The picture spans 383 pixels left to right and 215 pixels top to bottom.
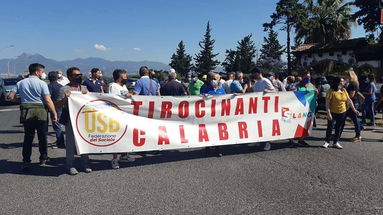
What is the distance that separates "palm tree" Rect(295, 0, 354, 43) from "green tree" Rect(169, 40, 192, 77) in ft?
124

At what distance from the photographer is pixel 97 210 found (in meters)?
3.90

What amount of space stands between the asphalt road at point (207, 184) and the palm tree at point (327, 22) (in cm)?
3621

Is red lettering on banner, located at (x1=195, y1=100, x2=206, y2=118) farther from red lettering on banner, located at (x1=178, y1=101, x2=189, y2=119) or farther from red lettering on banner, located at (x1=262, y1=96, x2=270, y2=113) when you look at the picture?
red lettering on banner, located at (x1=262, y1=96, x2=270, y2=113)

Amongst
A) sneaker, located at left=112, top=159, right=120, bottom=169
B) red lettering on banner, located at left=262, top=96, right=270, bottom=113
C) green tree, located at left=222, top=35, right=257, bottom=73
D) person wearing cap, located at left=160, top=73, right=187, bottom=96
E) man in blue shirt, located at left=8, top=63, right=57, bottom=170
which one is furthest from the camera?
green tree, located at left=222, top=35, right=257, bottom=73

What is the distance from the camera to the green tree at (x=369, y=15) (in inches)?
1347

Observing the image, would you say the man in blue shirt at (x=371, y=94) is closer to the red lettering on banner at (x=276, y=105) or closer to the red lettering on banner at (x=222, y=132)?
the red lettering on banner at (x=276, y=105)

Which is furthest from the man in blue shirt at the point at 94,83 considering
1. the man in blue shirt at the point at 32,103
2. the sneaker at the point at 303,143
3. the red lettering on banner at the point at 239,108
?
the sneaker at the point at 303,143

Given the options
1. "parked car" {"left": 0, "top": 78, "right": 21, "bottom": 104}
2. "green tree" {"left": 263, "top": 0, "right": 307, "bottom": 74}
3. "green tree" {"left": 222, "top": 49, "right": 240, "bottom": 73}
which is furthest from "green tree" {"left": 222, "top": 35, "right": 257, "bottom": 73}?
"parked car" {"left": 0, "top": 78, "right": 21, "bottom": 104}

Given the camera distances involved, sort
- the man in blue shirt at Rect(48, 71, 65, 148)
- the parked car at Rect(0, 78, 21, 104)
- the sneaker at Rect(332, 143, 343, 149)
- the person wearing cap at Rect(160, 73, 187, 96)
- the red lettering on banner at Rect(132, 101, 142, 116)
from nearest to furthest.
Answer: the red lettering on banner at Rect(132, 101, 142, 116)
the person wearing cap at Rect(160, 73, 187, 96)
the sneaker at Rect(332, 143, 343, 149)
the man in blue shirt at Rect(48, 71, 65, 148)
the parked car at Rect(0, 78, 21, 104)

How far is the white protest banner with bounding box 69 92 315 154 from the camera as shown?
548 cm

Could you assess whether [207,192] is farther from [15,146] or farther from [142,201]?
[15,146]

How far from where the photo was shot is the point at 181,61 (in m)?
74.7

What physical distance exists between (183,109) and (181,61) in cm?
6946

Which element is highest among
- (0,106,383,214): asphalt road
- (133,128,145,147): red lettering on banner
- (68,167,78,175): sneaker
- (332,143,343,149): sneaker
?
(133,128,145,147): red lettering on banner
